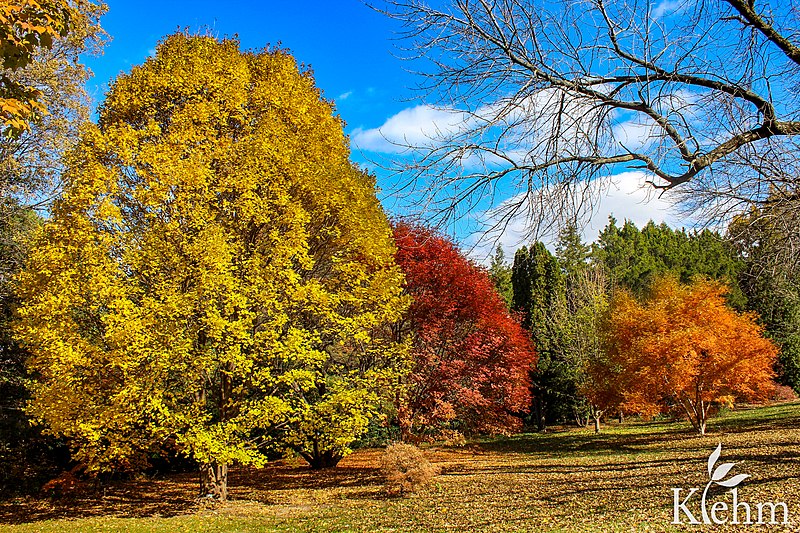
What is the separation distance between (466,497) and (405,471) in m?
1.54

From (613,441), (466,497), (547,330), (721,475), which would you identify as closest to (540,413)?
(547,330)

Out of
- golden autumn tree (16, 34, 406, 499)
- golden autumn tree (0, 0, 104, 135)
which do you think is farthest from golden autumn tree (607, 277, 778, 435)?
golden autumn tree (0, 0, 104, 135)

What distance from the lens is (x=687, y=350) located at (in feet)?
60.4

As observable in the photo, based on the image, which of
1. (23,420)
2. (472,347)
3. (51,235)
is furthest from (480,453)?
(51,235)

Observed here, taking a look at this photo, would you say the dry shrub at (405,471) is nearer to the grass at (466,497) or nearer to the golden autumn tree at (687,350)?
the grass at (466,497)

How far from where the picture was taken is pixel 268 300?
1028cm

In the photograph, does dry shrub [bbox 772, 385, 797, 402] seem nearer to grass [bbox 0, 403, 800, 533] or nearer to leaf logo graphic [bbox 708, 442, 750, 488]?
grass [bbox 0, 403, 800, 533]

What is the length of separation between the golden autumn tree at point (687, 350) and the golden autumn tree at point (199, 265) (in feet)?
34.9

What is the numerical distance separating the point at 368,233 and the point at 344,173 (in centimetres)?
156

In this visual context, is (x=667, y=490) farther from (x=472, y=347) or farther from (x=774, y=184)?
(x=472, y=347)

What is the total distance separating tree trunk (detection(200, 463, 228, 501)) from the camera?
11562mm

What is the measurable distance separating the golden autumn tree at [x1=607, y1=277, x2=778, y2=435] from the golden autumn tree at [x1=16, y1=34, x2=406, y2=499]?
419 inches

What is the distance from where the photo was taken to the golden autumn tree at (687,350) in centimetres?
1855

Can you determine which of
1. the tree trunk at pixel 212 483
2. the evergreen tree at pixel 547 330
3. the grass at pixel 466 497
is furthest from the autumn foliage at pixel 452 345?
the evergreen tree at pixel 547 330
